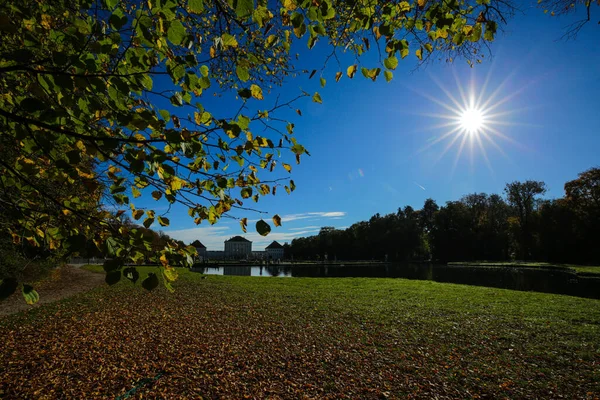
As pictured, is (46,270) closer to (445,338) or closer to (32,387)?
(32,387)

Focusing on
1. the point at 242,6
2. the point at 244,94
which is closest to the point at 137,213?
the point at 244,94

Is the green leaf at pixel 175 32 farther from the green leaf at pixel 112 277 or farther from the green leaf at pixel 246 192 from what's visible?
the green leaf at pixel 112 277

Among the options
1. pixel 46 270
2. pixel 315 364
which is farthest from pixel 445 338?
pixel 46 270

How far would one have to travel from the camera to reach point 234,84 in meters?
4.70

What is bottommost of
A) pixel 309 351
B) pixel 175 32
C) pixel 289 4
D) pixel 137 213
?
pixel 309 351

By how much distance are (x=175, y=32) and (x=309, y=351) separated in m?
5.69

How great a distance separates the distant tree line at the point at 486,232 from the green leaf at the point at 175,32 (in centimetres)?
5264

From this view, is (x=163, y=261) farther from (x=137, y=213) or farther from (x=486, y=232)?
(x=486, y=232)

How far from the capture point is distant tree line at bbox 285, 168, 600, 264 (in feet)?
133

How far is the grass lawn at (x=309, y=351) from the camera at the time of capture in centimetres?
438

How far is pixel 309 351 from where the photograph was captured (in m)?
5.81

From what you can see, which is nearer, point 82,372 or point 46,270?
point 82,372

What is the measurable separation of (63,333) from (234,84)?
7036mm

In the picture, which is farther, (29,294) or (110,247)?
A: (110,247)
